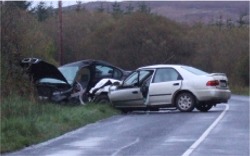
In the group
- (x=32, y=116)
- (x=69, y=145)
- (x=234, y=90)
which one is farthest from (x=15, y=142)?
(x=234, y=90)

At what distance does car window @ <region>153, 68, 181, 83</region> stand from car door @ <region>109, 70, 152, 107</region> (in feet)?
1.41

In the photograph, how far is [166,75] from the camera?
25391 mm

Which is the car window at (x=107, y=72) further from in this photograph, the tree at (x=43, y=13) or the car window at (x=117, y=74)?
the tree at (x=43, y=13)

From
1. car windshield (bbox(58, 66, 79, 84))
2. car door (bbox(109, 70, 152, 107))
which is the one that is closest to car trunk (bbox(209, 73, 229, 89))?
car door (bbox(109, 70, 152, 107))

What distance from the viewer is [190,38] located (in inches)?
2530

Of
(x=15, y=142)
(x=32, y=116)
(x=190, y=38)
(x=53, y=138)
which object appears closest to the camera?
(x=15, y=142)

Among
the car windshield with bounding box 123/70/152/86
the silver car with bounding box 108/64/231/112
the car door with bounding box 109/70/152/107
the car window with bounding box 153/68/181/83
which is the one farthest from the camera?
the car windshield with bounding box 123/70/152/86

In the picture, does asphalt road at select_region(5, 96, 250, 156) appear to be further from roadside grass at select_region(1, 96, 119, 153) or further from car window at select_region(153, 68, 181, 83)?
car window at select_region(153, 68, 181, 83)

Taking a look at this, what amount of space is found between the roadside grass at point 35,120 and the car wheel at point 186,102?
6.86 feet

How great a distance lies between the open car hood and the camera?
23969 millimetres

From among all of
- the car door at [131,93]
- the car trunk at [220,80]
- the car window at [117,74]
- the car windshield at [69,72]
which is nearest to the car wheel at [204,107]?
the car trunk at [220,80]

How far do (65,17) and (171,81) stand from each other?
34854 mm

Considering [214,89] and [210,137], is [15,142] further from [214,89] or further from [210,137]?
[214,89]

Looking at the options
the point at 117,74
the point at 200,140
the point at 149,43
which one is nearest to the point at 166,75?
the point at 117,74
